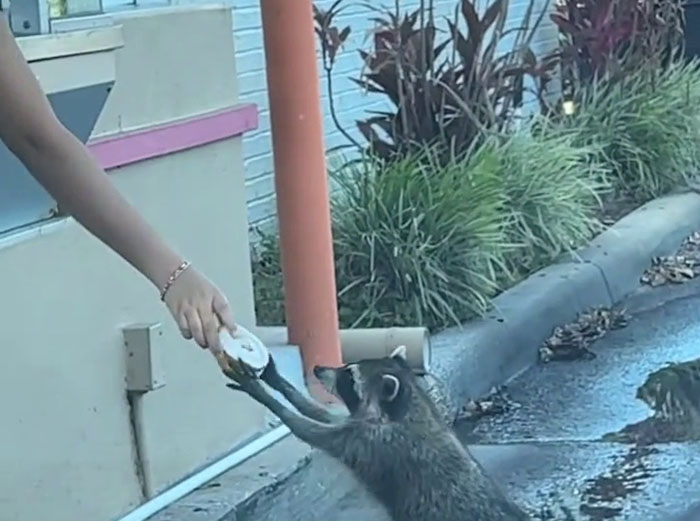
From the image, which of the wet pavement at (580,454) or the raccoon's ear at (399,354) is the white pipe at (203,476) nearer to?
the wet pavement at (580,454)

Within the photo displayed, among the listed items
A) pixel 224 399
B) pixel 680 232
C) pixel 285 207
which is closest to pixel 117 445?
pixel 224 399

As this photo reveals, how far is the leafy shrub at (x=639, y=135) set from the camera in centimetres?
1077

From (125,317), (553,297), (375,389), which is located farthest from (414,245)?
(375,389)

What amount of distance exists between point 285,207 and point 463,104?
346 cm

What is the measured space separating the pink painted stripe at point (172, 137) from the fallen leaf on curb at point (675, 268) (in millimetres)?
4140

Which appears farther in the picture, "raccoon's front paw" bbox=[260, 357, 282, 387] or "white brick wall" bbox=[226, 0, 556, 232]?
"white brick wall" bbox=[226, 0, 556, 232]

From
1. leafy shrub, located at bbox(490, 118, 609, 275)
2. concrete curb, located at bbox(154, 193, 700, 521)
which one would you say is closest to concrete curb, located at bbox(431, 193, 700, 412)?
concrete curb, located at bbox(154, 193, 700, 521)

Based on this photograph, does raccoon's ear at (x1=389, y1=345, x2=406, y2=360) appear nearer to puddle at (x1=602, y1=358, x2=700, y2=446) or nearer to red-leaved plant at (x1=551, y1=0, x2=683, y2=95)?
puddle at (x1=602, y1=358, x2=700, y2=446)

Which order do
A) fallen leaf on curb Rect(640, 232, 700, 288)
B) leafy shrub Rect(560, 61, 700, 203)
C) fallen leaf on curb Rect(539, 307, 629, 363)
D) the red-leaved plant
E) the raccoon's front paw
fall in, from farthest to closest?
the red-leaved plant, leafy shrub Rect(560, 61, 700, 203), fallen leaf on curb Rect(640, 232, 700, 288), fallen leaf on curb Rect(539, 307, 629, 363), the raccoon's front paw

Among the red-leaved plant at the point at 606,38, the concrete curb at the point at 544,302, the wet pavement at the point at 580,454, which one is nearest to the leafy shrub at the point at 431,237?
the concrete curb at the point at 544,302

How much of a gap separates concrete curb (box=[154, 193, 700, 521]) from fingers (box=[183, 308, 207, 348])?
2.39 m

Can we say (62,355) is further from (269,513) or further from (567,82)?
(567,82)

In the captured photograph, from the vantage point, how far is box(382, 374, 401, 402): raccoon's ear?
14.9 ft

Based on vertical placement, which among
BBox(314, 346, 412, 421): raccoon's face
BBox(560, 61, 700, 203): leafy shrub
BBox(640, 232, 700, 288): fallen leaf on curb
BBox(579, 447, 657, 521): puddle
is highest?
BBox(314, 346, 412, 421): raccoon's face
